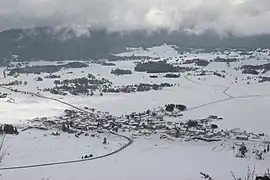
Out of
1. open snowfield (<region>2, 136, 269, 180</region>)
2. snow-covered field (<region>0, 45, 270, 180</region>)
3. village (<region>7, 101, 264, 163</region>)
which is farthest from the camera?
village (<region>7, 101, 264, 163</region>)

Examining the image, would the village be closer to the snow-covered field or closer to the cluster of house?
the cluster of house

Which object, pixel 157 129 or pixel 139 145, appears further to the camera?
pixel 157 129

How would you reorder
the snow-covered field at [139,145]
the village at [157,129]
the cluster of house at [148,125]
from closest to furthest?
the snow-covered field at [139,145] < the village at [157,129] < the cluster of house at [148,125]

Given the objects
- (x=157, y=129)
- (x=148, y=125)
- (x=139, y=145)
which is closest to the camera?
(x=139, y=145)

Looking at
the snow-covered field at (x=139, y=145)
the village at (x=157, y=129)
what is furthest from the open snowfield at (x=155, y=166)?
the village at (x=157, y=129)

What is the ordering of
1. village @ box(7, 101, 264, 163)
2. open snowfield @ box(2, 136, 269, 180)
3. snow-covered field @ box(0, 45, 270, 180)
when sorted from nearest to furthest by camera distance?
1. open snowfield @ box(2, 136, 269, 180)
2. snow-covered field @ box(0, 45, 270, 180)
3. village @ box(7, 101, 264, 163)

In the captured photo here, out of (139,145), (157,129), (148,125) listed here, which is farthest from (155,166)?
(148,125)

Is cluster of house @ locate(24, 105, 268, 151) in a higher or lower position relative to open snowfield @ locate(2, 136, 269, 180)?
lower

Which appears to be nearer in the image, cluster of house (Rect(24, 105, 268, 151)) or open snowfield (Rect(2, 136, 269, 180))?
open snowfield (Rect(2, 136, 269, 180))

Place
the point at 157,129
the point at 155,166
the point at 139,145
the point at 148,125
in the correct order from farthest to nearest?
the point at 148,125
the point at 157,129
the point at 139,145
the point at 155,166

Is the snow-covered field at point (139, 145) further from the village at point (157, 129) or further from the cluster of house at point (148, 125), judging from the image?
the cluster of house at point (148, 125)

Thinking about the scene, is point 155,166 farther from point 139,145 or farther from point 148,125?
point 148,125

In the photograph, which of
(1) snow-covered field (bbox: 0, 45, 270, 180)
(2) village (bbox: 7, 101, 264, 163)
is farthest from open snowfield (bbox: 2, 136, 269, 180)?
(2) village (bbox: 7, 101, 264, 163)
